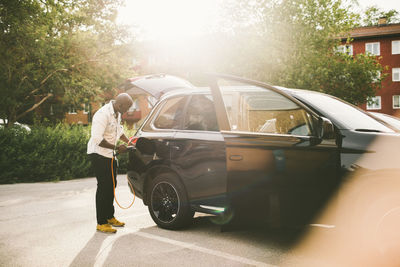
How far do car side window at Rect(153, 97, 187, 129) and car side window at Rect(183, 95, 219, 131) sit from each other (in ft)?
0.45

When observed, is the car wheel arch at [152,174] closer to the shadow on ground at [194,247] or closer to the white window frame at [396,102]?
the shadow on ground at [194,247]

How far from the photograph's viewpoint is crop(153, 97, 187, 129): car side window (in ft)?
17.5

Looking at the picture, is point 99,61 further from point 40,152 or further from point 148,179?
point 148,179

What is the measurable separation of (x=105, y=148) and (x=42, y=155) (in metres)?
7.05

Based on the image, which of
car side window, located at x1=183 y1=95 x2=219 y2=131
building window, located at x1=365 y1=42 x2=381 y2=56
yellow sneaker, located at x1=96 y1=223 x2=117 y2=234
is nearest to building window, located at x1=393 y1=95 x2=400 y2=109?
building window, located at x1=365 y1=42 x2=381 y2=56

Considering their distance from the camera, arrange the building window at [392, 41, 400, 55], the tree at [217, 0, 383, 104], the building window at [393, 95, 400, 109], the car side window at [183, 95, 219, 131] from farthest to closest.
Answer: the building window at [393, 95, 400, 109]
the building window at [392, 41, 400, 55]
the tree at [217, 0, 383, 104]
the car side window at [183, 95, 219, 131]

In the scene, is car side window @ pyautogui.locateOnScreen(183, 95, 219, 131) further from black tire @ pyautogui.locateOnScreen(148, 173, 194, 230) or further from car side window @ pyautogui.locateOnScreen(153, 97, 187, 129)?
black tire @ pyautogui.locateOnScreen(148, 173, 194, 230)

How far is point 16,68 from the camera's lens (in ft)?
63.7

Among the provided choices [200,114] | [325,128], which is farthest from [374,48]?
[325,128]

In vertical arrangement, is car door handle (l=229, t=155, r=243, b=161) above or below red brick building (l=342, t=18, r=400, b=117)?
below

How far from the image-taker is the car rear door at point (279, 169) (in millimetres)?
3814

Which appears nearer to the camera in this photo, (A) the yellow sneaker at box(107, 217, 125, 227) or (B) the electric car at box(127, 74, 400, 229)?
(B) the electric car at box(127, 74, 400, 229)

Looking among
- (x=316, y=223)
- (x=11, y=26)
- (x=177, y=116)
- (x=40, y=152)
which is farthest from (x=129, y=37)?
(x=316, y=223)

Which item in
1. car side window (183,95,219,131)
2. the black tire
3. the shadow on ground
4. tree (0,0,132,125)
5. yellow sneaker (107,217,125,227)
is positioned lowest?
the shadow on ground
